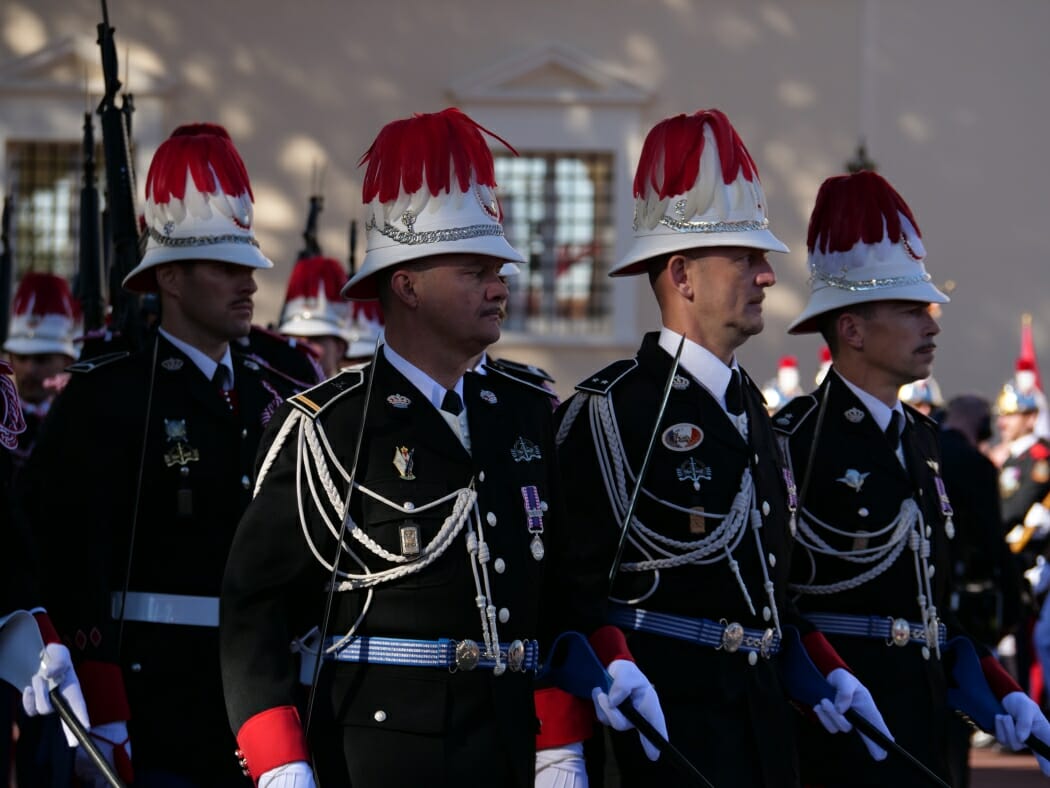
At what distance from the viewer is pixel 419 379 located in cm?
474

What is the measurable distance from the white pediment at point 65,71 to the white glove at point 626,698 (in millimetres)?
16403

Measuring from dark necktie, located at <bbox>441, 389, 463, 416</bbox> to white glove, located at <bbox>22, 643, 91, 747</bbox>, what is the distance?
1.19 metres

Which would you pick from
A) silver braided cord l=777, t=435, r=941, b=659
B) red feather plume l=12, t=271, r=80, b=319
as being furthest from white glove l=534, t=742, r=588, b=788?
red feather plume l=12, t=271, r=80, b=319

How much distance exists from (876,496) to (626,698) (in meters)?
1.67

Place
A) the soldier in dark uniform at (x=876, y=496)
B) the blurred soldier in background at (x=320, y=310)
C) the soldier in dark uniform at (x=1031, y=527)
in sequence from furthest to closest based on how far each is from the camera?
the soldier in dark uniform at (x=1031, y=527), the blurred soldier in background at (x=320, y=310), the soldier in dark uniform at (x=876, y=496)

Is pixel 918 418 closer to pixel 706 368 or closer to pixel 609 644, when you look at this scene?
pixel 706 368

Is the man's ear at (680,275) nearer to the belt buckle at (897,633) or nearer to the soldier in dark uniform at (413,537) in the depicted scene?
the soldier in dark uniform at (413,537)

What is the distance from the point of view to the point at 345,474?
15.0 ft

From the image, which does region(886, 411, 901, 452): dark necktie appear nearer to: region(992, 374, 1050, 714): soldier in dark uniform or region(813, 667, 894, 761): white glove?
region(813, 667, 894, 761): white glove

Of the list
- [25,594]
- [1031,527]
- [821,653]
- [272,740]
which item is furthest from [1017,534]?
[272,740]

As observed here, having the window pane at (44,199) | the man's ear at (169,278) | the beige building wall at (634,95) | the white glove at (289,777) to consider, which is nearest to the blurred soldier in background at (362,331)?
the man's ear at (169,278)

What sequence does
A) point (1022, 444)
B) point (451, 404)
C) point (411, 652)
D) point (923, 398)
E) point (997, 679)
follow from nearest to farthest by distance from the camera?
1. point (411, 652)
2. point (451, 404)
3. point (997, 679)
4. point (923, 398)
5. point (1022, 444)

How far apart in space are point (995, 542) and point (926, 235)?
10483 mm

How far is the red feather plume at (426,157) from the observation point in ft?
15.8
